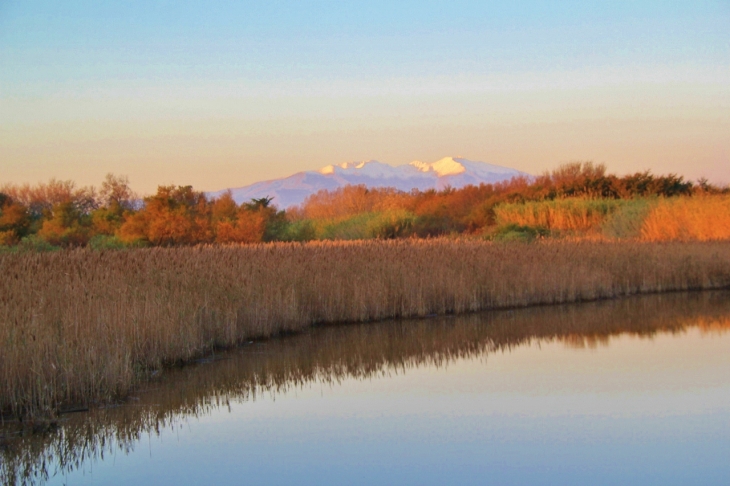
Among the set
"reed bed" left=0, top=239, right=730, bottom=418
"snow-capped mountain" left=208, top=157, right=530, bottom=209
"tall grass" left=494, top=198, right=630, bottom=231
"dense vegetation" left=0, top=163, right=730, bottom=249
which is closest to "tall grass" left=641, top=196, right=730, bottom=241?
"dense vegetation" left=0, top=163, right=730, bottom=249

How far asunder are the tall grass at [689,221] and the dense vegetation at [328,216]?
8 centimetres

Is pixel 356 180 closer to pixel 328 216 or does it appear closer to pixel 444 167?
pixel 444 167

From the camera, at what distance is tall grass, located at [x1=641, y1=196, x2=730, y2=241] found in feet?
69.1

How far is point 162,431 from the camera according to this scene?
20.6 ft

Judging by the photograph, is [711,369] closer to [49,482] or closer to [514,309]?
[514,309]

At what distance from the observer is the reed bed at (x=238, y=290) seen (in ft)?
22.5

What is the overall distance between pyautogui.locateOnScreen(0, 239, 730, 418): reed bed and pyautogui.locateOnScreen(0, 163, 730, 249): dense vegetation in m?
5.35

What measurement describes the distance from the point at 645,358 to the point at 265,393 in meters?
4.73

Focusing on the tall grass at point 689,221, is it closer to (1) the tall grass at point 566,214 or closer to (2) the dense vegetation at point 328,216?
(2) the dense vegetation at point 328,216

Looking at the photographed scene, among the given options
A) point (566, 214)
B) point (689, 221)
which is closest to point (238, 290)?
point (689, 221)

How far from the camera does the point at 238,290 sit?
10.8 meters

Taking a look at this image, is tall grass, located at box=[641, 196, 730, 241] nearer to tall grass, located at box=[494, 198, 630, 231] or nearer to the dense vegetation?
the dense vegetation

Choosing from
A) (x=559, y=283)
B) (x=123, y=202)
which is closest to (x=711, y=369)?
(x=559, y=283)

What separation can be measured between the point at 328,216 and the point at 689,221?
15.8 meters
